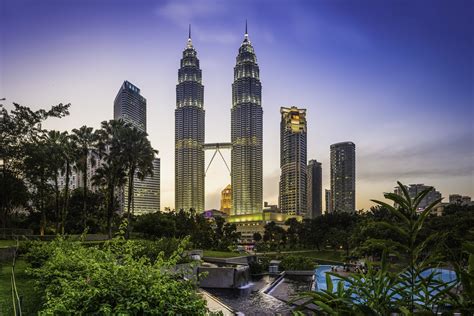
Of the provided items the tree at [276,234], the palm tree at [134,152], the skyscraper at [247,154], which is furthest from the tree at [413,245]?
the skyscraper at [247,154]

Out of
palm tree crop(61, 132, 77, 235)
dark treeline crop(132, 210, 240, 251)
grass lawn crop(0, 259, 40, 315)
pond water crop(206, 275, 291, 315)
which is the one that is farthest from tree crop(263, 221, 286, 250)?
grass lawn crop(0, 259, 40, 315)

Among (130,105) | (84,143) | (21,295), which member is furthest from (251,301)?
(130,105)

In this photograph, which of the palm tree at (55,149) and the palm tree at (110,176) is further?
the palm tree at (110,176)

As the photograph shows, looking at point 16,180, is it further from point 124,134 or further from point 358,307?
point 358,307

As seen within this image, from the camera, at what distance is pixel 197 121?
196875 millimetres

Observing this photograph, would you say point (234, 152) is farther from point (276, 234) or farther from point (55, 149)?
point (55, 149)

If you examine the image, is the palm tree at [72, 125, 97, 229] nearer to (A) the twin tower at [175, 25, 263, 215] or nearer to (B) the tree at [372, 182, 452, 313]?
(B) the tree at [372, 182, 452, 313]

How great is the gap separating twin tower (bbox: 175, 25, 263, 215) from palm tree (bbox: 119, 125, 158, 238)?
144m

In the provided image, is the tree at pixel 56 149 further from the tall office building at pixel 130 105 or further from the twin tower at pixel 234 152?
the twin tower at pixel 234 152

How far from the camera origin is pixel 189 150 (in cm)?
18850

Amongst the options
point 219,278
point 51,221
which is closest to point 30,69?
point 219,278

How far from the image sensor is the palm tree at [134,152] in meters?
33.3

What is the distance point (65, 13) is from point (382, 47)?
14.3m

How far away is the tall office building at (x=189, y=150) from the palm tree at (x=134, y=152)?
476ft
